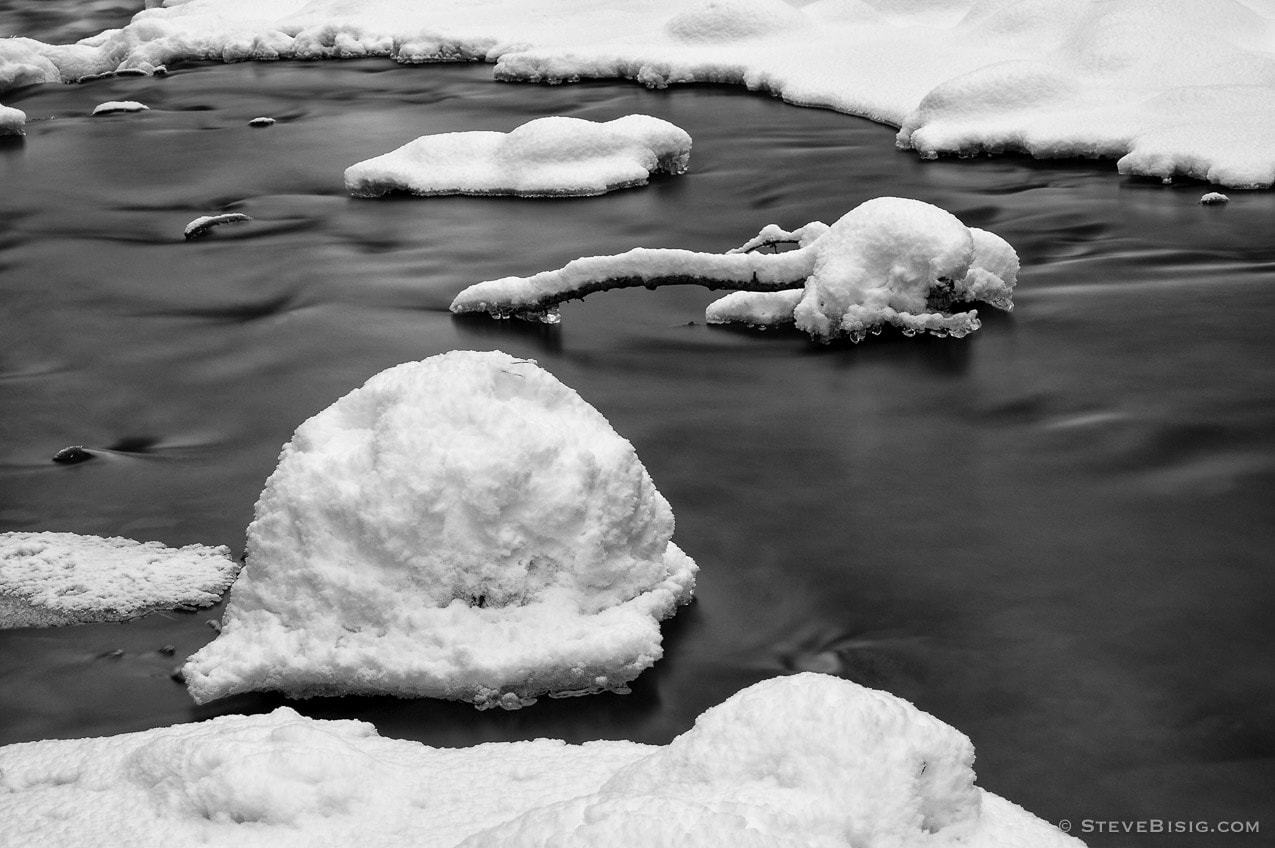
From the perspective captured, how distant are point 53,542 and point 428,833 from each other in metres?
2.86

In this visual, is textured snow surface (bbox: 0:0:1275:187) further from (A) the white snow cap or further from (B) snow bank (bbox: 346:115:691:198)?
(A) the white snow cap

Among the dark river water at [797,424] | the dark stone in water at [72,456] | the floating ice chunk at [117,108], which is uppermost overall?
the floating ice chunk at [117,108]

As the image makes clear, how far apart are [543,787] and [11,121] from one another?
1269cm

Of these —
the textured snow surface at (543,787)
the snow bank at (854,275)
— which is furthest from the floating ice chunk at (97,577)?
the snow bank at (854,275)

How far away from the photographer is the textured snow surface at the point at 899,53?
34.4 feet

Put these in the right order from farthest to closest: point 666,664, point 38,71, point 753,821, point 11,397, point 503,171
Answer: point 38,71
point 503,171
point 11,397
point 666,664
point 753,821

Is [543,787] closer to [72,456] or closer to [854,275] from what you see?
[72,456]

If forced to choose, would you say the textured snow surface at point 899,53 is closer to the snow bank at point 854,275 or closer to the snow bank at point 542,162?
the snow bank at point 542,162

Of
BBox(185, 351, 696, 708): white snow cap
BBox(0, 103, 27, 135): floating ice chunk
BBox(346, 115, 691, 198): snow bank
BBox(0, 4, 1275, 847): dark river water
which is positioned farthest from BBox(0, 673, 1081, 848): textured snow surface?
BBox(0, 103, 27, 135): floating ice chunk

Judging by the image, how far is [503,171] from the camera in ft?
34.7

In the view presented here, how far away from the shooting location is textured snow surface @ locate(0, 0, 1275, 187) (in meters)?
10.5

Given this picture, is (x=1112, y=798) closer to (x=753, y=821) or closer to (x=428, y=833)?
(x=753, y=821)

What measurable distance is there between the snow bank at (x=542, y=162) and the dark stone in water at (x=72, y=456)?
487 cm

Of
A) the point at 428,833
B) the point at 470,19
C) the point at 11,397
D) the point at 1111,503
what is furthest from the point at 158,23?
the point at 428,833
